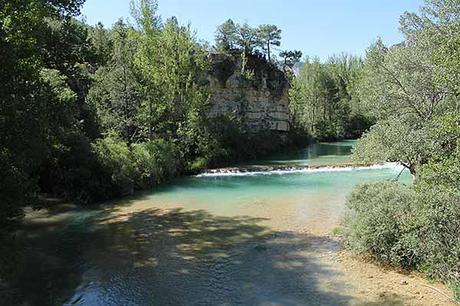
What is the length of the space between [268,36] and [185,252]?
51065 millimetres

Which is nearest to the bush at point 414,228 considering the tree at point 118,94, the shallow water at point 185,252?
the shallow water at point 185,252

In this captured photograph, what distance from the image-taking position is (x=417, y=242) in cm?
1158

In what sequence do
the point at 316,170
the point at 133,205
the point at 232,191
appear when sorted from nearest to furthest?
the point at 133,205, the point at 232,191, the point at 316,170

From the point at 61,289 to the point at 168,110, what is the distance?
1018 inches

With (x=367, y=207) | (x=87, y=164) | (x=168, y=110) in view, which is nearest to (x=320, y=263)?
(x=367, y=207)

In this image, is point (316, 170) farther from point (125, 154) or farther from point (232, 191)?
point (125, 154)

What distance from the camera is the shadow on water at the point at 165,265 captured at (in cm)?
1098

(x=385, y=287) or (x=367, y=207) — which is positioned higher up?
(x=367, y=207)

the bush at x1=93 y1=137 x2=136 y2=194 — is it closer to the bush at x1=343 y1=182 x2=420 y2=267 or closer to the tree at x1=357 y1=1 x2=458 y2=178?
the tree at x1=357 y1=1 x2=458 y2=178

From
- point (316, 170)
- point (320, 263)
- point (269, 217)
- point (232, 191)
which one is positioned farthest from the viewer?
point (316, 170)

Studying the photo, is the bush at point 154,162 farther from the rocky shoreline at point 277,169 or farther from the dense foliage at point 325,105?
the dense foliage at point 325,105

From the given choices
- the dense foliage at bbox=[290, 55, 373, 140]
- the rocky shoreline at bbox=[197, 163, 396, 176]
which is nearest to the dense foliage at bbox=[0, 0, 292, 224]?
the rocky shoreline at bbox=[197, 163, 396, 176]

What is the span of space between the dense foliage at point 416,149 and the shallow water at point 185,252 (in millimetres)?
1910

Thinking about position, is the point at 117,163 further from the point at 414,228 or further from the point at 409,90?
the point at 414,228
